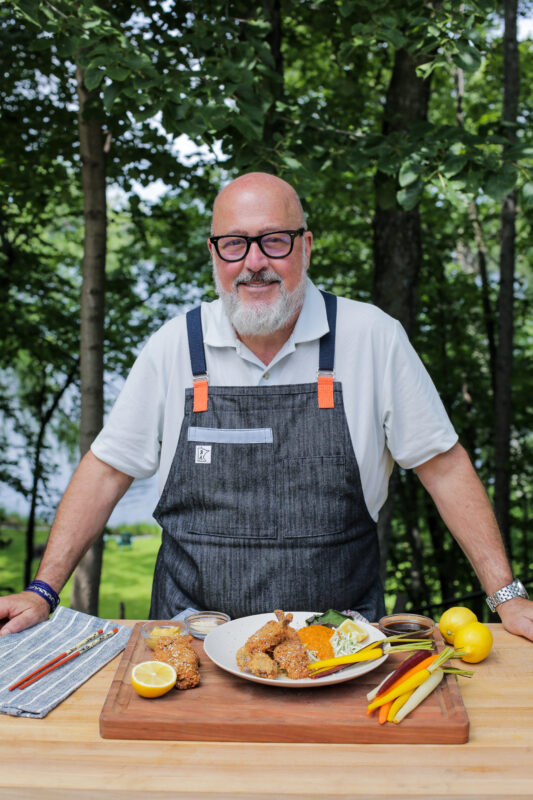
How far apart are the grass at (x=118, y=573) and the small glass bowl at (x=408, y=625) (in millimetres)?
6206

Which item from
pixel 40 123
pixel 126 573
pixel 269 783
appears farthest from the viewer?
pixel 126 573

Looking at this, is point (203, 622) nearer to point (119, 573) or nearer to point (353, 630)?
point (353, 630)

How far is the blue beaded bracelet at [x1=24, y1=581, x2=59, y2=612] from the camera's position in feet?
6.49

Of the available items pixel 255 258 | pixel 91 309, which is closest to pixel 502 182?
pixel 255 258

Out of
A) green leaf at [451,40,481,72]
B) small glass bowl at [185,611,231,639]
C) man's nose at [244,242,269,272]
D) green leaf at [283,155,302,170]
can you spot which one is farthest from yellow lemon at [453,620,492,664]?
green leaf at [451,40,481,72]

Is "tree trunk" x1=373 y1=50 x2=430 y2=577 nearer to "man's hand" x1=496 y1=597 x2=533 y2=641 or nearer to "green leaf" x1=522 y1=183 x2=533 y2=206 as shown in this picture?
"green leaf" x1=522 y1=183 x2=533 y2=206

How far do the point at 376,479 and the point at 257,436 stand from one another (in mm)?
408

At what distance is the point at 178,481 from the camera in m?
2.10

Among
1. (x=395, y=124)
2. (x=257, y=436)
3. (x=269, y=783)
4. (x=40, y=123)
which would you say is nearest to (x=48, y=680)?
(x=269, y=783)

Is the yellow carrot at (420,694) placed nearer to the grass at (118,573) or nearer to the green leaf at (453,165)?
the green leaf at (453,165)

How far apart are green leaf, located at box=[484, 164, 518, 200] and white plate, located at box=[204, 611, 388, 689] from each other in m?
1.92

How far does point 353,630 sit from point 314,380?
31.4 inches

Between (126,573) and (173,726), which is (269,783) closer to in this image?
(173,726)

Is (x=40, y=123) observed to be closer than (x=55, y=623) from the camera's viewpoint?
No
